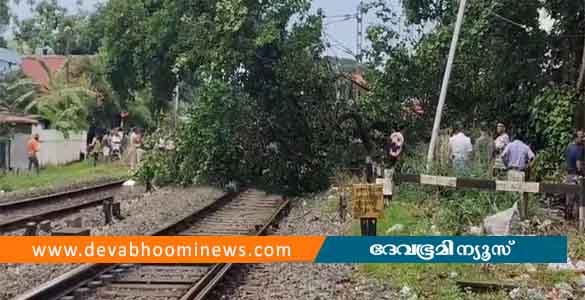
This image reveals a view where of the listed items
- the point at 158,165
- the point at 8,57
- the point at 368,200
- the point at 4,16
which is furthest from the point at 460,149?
the point at 4,16

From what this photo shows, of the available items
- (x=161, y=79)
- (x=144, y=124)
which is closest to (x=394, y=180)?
(x=161, y=79)

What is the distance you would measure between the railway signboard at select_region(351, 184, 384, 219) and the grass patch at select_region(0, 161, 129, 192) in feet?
53.7

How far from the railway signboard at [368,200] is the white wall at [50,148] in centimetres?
2510

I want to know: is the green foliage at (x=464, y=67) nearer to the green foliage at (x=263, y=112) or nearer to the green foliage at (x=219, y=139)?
the green foliage at (x=263, y=112)

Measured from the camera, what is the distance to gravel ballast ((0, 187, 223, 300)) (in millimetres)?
9281

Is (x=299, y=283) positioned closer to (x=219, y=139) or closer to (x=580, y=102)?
(x=580, y=102)

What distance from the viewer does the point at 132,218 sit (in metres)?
15.1

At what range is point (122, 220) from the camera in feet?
49.4

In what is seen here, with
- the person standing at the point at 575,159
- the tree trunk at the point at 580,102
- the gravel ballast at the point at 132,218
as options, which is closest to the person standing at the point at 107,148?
the gravel ballast at the point at 132,218

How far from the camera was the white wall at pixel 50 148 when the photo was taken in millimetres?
33125

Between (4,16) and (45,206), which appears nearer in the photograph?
(45,206)

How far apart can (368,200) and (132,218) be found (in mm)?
6446

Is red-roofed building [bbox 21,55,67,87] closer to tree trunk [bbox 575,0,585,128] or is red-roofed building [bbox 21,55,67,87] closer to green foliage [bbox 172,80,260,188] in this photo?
green foliage [bbox 172,80,260,188]

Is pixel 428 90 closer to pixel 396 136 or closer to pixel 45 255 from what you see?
pixel 396 136
